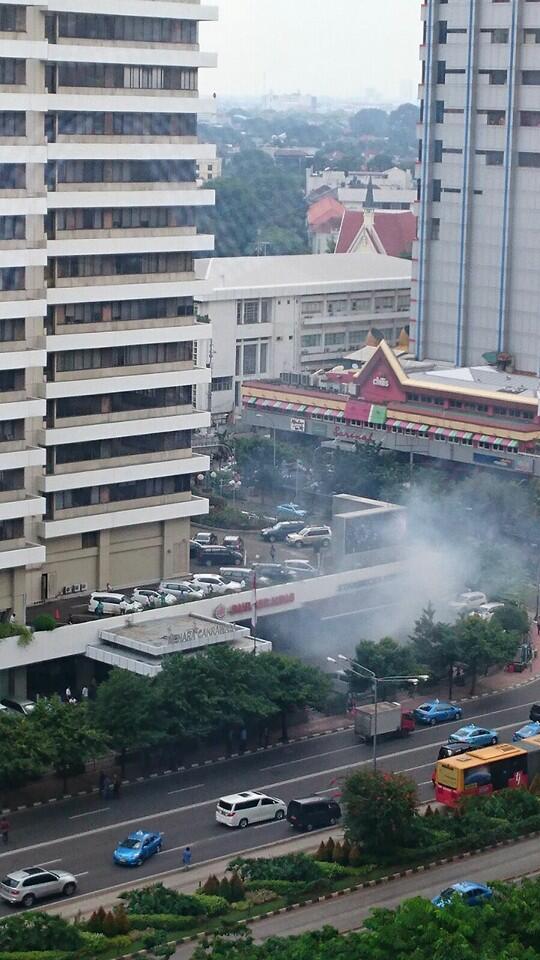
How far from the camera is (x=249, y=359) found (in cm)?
5106

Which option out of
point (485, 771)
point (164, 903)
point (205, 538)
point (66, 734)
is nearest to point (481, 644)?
point (485, 771)

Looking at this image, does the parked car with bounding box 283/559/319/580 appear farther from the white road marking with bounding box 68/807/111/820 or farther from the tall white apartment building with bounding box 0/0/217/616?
the white road marking with bounding box 68/807/111/820

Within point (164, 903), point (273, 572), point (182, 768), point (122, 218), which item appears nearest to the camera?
point (164, 903)

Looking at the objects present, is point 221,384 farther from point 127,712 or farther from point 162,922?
point 162,922

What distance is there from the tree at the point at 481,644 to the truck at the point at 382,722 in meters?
2.14

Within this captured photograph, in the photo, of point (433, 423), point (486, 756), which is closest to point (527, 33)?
point (433, 423)

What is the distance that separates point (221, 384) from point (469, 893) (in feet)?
97.7

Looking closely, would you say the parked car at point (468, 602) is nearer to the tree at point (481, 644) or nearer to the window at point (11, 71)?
the tree at point (481, 644)

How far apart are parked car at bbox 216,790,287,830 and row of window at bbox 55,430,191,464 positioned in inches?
268

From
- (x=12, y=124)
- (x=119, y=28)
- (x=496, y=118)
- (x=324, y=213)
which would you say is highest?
(x=119, y=28)

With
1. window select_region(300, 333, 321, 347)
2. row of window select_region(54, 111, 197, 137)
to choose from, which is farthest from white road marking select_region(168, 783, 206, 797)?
window select_region(300, 333, 321, 347)

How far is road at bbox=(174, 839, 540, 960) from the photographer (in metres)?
20.7

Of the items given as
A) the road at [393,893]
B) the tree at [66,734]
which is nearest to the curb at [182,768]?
the tree at [66,734]

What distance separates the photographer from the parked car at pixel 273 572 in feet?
104
